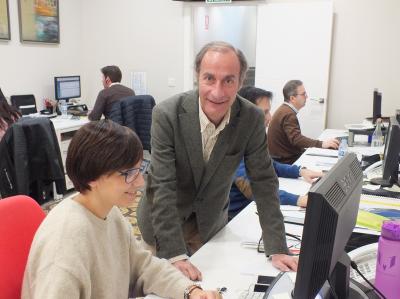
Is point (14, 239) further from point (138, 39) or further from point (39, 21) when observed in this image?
point (138, 39)

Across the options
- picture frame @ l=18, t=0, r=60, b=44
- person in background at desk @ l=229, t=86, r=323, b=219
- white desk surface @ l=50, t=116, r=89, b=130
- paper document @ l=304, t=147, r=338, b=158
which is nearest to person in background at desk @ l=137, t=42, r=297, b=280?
person in background at desk @ l=229, t=86, r=323, b=219

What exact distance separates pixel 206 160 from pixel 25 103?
3.89 m

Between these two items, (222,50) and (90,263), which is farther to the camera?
(222,50)

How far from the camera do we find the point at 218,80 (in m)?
1.47

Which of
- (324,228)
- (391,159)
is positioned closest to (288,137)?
(391,159)

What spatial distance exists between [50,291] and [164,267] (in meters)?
0.41

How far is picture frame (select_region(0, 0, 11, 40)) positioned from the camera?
4.52 meters

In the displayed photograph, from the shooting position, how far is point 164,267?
1299 mm

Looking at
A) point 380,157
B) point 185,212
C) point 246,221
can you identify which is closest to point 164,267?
point 185,212

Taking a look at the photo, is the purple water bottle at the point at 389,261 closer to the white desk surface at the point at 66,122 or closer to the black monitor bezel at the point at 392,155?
the black monitor bezel at the point at 392,155

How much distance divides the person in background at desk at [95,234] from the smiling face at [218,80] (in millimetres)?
433

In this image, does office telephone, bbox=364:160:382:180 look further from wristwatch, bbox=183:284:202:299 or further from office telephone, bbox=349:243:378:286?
wristwatch, bbox=183:284:202:299

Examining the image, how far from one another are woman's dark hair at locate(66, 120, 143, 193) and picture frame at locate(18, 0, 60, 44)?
4258 millimetres

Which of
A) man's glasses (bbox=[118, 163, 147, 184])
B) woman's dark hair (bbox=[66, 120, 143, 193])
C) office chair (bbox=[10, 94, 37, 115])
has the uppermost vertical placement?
woman's dark hair (bbox=[66, 120, 143, 193])
